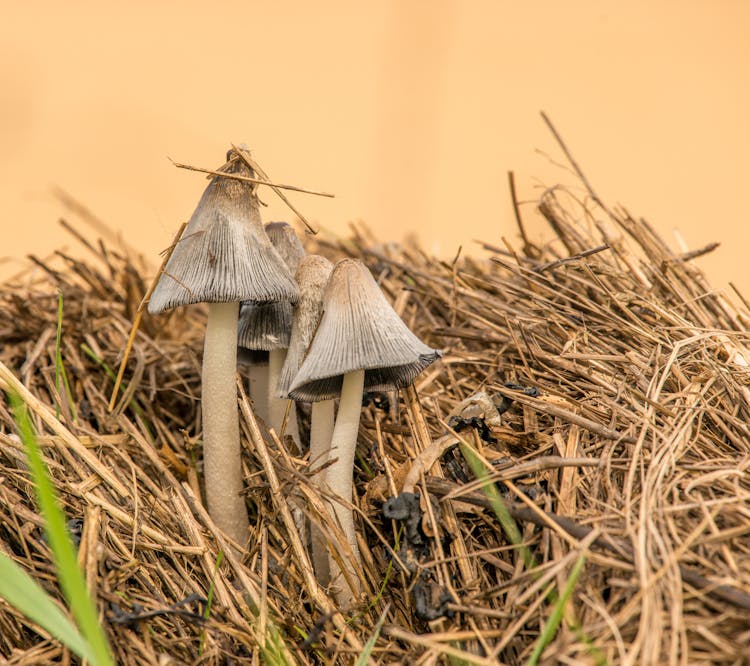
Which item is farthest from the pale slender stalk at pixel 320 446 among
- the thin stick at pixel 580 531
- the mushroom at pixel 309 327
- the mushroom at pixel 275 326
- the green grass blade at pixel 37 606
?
the green grass blade at pixel 37 606

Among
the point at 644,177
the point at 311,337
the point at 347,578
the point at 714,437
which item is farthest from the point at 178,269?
the point at 644,177

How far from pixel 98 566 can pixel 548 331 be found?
1464 millimetres

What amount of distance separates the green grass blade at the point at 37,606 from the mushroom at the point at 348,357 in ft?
2.10

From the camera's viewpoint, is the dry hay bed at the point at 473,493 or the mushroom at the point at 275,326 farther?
the mushroom at the point at 275,326

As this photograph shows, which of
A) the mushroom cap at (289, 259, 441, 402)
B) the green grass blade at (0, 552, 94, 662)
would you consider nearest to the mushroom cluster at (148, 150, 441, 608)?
the mushroom cap at (289, 259, 441, 402)

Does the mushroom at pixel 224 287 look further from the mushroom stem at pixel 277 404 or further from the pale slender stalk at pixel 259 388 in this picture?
the pale slender stalk at pixel 259 388

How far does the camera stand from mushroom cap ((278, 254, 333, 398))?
1.80 metres

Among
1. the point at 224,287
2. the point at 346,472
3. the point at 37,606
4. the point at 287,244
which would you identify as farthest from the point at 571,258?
the point at 37,606

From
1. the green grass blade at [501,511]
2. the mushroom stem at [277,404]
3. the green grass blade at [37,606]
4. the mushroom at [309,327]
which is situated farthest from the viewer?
the mushroom stem at [277,404]

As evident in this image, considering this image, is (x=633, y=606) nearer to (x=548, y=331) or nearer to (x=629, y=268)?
(x=548, y=331)

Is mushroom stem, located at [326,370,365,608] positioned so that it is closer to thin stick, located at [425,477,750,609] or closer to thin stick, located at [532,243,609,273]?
thin stick, located at [425,477,750,609]

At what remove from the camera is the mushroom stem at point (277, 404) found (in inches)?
79.8

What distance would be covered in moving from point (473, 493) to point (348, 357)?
45 centimetres

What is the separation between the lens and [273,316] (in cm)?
193
